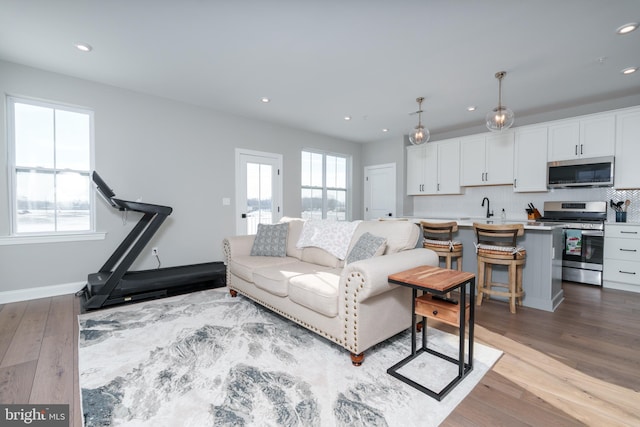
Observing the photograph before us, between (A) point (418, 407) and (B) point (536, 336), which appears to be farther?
(B) point (536, 336)

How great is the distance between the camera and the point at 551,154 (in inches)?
173

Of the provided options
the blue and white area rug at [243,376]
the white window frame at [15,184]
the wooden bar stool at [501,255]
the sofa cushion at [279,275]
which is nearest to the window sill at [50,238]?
the white window frame at [15,184]

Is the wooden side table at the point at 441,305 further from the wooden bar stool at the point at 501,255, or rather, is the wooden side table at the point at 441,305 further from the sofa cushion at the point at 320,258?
A: the wooden bar stool at the point at 501,255

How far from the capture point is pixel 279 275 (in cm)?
257

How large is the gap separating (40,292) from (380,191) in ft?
19.0

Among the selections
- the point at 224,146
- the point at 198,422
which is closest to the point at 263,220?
the point at 224,146

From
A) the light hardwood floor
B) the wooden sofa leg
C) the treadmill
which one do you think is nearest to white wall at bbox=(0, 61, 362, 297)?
the treadmill

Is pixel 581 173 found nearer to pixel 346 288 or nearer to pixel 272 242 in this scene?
pixel 346 288

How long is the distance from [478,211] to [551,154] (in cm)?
149

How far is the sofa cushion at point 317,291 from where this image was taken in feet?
6.73

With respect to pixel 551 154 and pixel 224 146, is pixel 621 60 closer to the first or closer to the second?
pixel 551 154

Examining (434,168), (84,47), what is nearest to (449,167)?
(434,168)

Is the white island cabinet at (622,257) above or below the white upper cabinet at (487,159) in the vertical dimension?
below

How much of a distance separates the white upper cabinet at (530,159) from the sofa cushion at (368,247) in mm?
3637
